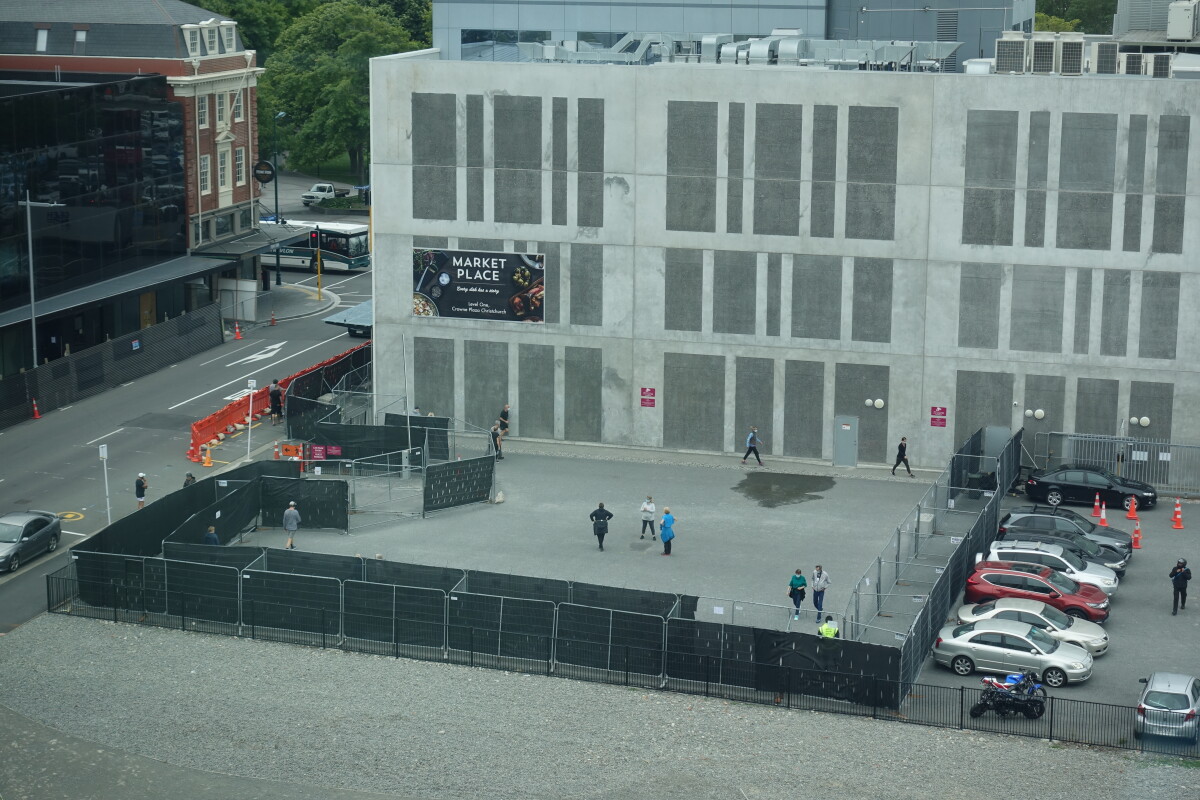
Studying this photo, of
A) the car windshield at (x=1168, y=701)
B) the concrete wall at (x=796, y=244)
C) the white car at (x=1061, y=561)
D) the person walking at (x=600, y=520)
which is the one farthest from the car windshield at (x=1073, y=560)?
the person walking at (x=600, y=520)

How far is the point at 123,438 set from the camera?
55875 mm

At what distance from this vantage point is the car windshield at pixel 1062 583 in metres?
39.8

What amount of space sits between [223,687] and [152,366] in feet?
105

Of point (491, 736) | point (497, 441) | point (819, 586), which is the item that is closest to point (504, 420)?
point (497, 441)

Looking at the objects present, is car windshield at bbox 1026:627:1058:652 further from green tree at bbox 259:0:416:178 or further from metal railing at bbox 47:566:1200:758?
green tree at bbox 259:0:416:178

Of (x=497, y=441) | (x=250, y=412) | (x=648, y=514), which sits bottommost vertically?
(x=648, y=514)

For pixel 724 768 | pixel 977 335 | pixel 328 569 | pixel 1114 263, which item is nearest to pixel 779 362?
pixel 977 335

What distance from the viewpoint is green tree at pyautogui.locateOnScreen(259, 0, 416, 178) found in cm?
10612

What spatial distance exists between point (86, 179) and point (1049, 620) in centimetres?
4189

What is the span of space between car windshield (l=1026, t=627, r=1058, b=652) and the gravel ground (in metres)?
3.71

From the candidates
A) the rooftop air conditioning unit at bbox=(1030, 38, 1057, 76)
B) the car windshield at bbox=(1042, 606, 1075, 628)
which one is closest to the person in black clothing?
the rooftop air conditioning unit at bbox=(1030, 38, 1057, 76)

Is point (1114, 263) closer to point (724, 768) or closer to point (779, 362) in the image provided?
point (779, 362)

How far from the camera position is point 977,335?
5175cm

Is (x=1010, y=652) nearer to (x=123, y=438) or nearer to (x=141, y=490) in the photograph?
(x=141, y=490)
